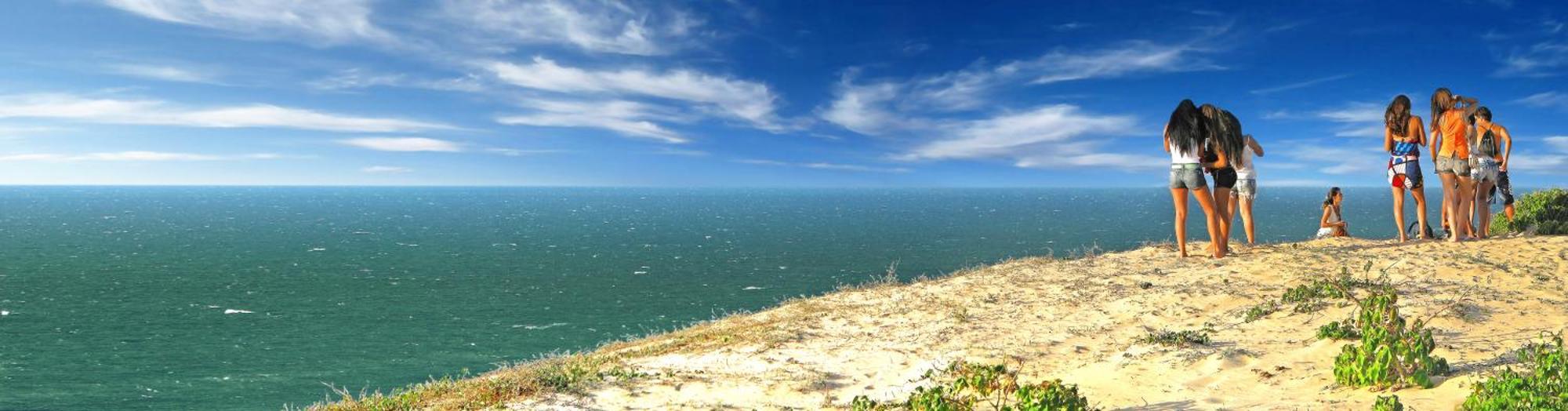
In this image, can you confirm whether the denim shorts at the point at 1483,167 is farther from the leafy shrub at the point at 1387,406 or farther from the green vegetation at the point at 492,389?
the green vegetation at the point at 492,389

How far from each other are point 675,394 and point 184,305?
43185 millimetres

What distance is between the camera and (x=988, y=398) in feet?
22.1

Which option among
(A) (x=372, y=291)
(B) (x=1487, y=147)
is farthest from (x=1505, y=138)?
(A) (x=372, y=291)

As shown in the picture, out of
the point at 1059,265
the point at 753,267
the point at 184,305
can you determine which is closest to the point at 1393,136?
the point at 1059,265

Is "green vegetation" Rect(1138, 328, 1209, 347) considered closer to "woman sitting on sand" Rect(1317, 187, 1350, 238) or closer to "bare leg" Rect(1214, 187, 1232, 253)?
"bare leg" Rect(1214, 187, 1232, 253)

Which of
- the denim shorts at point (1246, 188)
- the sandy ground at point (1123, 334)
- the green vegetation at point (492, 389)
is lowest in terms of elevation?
the green vegetation at point (492, 389)

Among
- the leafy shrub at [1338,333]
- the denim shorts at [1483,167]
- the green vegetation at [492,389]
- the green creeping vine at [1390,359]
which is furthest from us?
the denim shorts at [1483,167]

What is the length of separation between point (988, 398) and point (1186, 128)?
304 inches

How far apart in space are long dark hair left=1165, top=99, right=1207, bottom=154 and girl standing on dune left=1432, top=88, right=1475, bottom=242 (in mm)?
4195

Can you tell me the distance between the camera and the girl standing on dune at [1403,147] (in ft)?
42.9

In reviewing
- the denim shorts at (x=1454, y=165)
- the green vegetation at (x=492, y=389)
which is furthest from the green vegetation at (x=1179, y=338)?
the denim shorts at (x=1454, y=165)

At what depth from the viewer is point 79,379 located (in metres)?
24.5

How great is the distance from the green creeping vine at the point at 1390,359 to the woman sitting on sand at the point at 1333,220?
14.0 meters

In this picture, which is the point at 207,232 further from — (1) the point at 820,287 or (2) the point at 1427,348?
(2) the point at 1427,348
